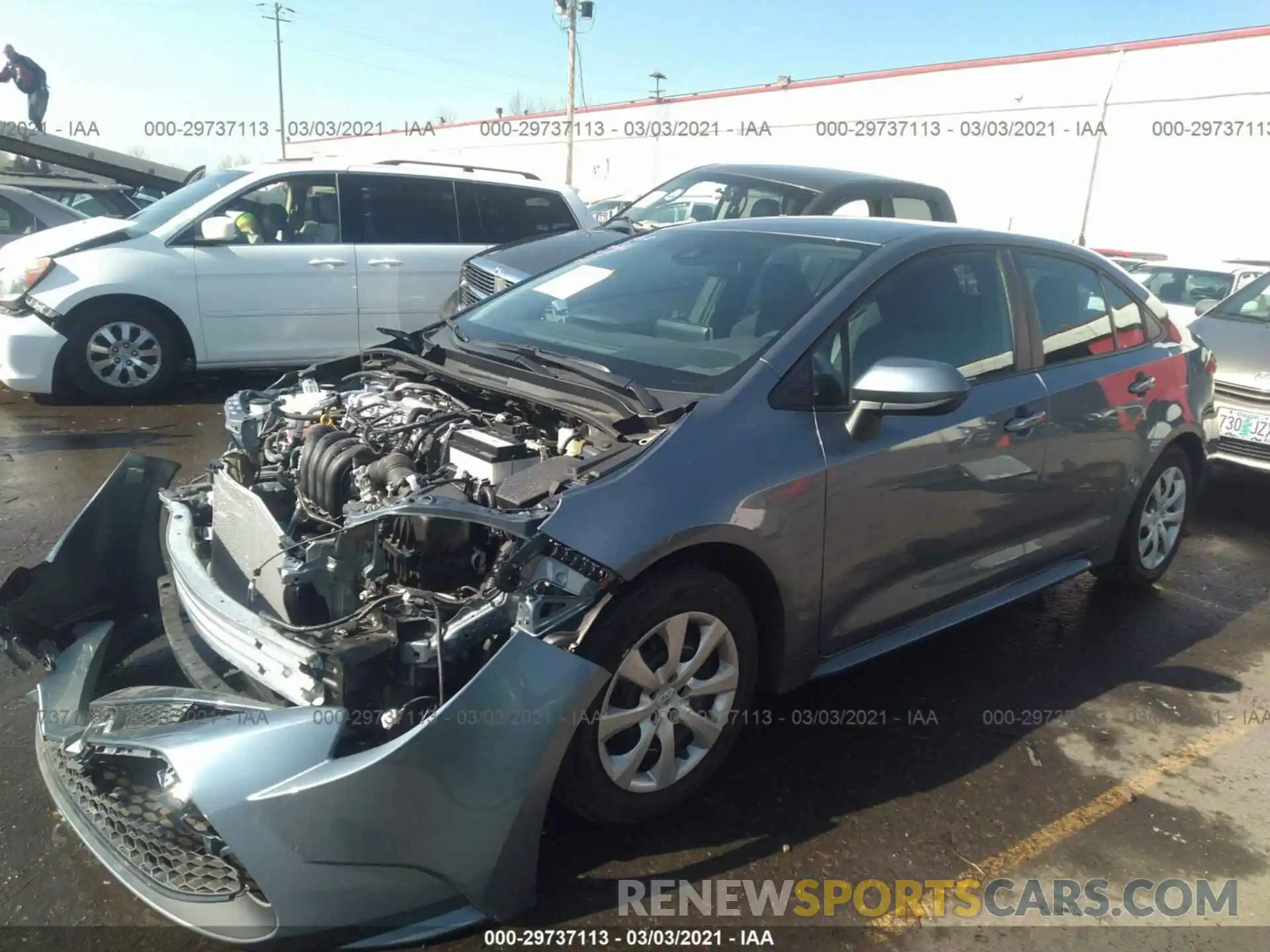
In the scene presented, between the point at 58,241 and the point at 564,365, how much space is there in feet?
19.8

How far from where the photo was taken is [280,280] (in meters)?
7.75

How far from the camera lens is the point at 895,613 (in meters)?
3.46

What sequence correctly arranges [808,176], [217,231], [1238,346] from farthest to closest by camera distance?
[808,176], [217,231], [1238,346]

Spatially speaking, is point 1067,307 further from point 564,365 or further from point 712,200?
point 712,200

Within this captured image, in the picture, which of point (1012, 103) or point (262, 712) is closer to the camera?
point (262, 712)

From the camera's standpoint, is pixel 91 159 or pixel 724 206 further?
pixel 91 159

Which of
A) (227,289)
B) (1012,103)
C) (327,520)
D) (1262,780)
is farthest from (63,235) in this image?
(1012,103)

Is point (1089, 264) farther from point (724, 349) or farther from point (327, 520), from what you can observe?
point (327, 520)

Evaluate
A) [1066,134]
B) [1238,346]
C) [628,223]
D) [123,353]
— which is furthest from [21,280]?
[1066,134]

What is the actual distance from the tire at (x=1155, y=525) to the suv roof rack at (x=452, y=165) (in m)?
5.69

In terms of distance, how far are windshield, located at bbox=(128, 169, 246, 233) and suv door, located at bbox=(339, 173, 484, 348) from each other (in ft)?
2.95

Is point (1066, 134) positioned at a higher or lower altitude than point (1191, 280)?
higher

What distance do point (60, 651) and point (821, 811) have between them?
8.03 feet

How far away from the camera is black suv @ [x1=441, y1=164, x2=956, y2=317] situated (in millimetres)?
7461
